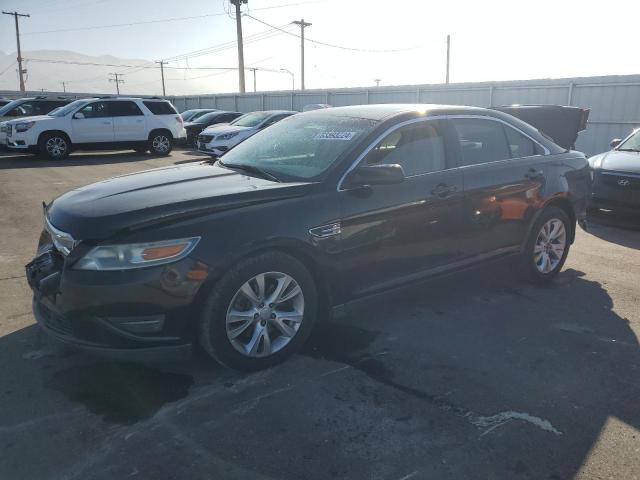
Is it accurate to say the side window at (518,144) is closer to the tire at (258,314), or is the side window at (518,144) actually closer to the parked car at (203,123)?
the tire at (258,314)

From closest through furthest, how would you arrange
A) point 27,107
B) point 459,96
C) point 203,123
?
point 27,107 → point 459,96 → point 203,123

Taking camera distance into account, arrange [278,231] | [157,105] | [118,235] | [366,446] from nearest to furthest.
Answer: [366,446] < [118,235] < [278,231] < [157,105]

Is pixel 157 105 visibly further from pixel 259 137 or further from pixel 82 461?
pixel 82 461

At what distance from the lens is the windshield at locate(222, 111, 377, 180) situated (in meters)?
3.68

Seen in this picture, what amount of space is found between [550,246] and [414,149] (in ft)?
6.40

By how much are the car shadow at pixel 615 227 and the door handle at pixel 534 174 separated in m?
2.69

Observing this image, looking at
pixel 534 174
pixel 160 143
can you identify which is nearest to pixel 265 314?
pixel 534 174

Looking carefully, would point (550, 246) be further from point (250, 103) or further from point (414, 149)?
point (250, 103)

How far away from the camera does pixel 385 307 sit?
14.2 ft

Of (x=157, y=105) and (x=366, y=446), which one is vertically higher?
(x=157, y=105)

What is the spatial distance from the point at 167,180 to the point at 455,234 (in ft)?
7.37

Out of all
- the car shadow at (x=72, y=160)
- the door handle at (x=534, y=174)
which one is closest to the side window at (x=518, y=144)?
the door handle at (x=534, y=174)

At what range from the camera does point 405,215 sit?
374cm

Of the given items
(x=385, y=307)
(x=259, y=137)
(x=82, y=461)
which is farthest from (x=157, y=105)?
(x=82, y=461)
